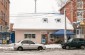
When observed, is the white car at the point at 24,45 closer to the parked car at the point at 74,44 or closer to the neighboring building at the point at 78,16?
the parked car at the point at 74,44

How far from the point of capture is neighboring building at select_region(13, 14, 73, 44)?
54728 millimetres

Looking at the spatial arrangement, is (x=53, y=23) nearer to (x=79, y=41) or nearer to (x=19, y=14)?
(x=19, y=14)

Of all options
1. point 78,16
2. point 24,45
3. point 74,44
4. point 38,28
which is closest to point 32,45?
point 24,45

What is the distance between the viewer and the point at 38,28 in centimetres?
5450

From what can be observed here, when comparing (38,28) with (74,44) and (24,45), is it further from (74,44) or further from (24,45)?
(24,45)

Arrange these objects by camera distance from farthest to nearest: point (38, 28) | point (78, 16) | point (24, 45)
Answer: point (78, 16), point (38, 28), point (24, 45)

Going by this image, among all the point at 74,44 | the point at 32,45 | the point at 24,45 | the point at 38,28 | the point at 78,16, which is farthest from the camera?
the point at 78,16

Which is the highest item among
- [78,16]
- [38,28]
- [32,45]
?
[78,16]

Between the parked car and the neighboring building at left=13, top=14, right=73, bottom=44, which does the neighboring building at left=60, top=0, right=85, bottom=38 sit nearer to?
the neighboring building at left=13, top=14, right=73, bottom=44

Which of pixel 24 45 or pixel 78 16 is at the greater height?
pixel 78 16

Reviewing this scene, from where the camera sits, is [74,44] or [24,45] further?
[74,44]

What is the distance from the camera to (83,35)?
55875 millimetres

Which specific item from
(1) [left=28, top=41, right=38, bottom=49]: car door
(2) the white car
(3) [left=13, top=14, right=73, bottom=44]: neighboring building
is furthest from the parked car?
(3) [left=13, top=14, right=73, bottom=44]: neighboring building

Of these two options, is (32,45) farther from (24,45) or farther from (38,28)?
(38,28)
